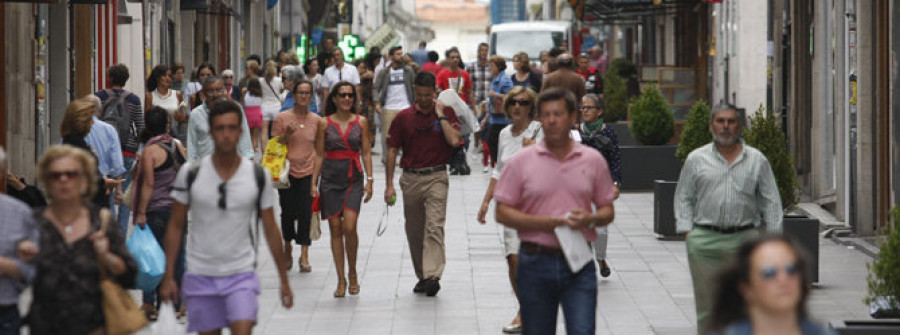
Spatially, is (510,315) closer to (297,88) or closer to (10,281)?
(297,88)

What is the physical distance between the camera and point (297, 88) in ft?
46.8

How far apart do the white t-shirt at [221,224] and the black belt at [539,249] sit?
3.87ft

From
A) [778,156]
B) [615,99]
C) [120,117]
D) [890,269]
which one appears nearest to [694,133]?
[778,156]

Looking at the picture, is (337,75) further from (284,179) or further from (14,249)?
(14,249)

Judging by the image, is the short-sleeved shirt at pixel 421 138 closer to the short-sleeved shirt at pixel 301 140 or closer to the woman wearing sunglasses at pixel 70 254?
the short-sleeved shirt at pixel 301 140

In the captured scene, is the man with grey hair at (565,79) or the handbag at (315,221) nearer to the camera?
the handbag at (315,221)

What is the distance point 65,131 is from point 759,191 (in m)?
5.00

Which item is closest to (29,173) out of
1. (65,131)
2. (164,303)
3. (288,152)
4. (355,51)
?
(288,152)

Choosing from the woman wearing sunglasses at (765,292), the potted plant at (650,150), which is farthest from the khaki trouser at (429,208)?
the potted plant at (650,150)

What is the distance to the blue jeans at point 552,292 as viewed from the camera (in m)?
7.78

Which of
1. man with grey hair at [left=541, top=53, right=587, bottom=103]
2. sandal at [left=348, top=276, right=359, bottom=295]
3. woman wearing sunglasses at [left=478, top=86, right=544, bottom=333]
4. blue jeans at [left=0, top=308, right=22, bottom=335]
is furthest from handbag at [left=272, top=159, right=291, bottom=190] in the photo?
blue jeans at [left=0, top=308, right=22, bottom=335]

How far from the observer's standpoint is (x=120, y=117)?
1517 cm

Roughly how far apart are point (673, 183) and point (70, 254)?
1059cm

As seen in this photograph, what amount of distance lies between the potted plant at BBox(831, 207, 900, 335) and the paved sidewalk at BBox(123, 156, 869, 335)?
6.44ft
